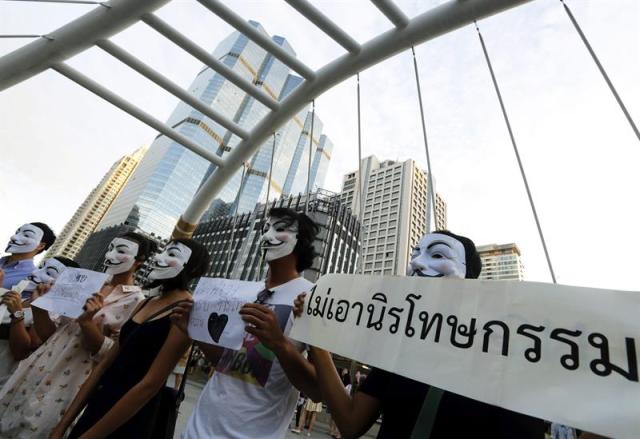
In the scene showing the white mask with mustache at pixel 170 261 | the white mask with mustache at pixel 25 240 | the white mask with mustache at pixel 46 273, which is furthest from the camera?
the white mask with mustache at pixel 25 240

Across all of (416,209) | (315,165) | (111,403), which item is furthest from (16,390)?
(315,165)

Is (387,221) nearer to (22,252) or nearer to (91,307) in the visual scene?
(22,252)

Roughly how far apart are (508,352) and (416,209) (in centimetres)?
5363

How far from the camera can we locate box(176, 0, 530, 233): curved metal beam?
3.43 metres

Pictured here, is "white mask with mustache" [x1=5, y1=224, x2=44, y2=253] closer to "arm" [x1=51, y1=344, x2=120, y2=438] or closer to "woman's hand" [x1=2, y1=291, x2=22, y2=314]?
"woman's hand" [x1=2, y1=291, x2=22, y2=314]

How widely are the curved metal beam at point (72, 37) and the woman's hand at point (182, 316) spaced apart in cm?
361

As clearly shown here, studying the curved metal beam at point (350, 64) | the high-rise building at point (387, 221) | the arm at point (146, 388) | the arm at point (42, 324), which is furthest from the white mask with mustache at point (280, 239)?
the high-rise building at point (387, 221)

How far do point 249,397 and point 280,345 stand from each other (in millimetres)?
319

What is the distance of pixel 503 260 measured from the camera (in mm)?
90500

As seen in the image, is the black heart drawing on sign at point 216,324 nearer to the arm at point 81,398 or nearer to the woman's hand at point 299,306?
the woman's hand at point 299,306

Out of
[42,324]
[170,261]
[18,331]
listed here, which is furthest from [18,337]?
[170,261]

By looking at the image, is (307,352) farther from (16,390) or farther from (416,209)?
(416,209)

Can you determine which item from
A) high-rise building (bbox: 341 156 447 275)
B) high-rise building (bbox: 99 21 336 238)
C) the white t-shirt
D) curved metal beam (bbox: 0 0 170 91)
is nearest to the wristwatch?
the white t-shirt

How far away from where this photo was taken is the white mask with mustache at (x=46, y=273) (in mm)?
2789
